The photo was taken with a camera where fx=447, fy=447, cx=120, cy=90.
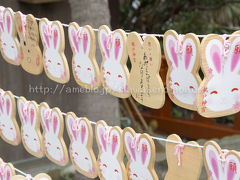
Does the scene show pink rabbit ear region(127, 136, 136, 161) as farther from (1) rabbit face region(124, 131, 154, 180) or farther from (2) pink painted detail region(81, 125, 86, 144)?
(2) pink painted detail region(81, 125, 86, 144)

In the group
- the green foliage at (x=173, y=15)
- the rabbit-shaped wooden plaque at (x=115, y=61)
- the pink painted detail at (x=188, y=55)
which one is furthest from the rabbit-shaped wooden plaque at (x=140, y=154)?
the green foliage at (x=173, y=15)

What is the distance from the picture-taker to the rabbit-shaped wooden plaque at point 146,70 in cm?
100

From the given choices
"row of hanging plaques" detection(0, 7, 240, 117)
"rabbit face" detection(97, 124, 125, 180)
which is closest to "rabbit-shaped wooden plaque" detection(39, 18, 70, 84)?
"row of hanging plaques" detection(0, 7, 240, 117)

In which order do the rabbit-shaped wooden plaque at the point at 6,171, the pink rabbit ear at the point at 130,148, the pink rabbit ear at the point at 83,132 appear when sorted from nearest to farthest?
the pink rabbit ear at the point at 130,148, the pink rabbit ear at the point at 83,132, the rabbit-shaped wooden plaque at the point at 6,171

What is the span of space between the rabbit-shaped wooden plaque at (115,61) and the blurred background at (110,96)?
0.29 m

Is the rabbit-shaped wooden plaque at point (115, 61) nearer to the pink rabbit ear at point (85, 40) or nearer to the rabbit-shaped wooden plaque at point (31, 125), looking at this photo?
the pink rabbit ear at point (85, 40)

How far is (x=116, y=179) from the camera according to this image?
3.79 ft

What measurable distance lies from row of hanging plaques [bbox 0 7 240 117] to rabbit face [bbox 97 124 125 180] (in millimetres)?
104

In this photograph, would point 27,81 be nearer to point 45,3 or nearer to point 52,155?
point 45,3

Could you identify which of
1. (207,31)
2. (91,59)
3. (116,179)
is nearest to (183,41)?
(91,59)

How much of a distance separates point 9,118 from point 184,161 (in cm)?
70

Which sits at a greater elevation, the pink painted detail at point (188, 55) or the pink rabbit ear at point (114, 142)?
the pink painted detail at point (188, 55)

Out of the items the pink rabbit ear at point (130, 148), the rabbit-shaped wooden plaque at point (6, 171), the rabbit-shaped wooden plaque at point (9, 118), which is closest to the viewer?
the pink rabbit ear at point (130, 148)

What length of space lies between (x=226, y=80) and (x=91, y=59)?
40 cm
